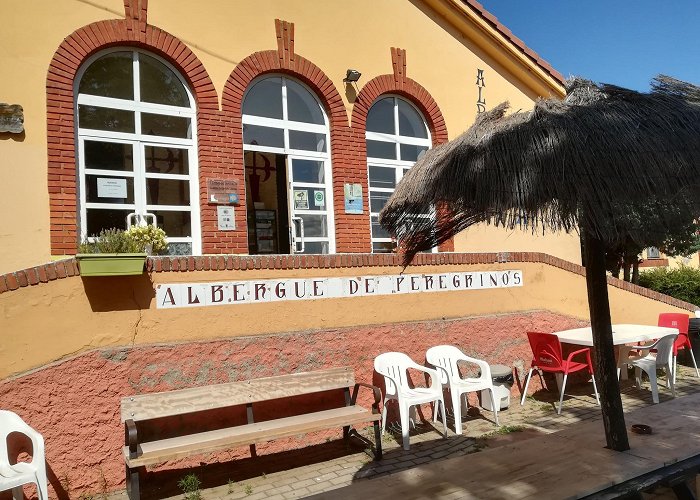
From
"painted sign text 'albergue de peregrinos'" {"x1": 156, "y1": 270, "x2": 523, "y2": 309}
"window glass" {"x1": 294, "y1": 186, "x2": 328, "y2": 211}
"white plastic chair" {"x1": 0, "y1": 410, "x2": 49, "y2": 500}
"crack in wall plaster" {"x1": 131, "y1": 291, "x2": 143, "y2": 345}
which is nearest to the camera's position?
"white plastic chair" {"x1": 0, "y1": 410, "x2": 49, "y2": 500}

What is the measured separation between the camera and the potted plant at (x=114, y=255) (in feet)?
15.6

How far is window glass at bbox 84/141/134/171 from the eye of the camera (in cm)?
577

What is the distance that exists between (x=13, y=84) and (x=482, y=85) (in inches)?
265

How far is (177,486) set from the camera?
4.84m

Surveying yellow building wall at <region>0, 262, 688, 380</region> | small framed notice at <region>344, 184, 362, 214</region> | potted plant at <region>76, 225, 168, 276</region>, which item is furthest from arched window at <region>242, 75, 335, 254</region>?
potted plant at <region>76, 225, 168, 276</region>

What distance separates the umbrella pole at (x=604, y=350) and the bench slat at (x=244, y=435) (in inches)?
87.3

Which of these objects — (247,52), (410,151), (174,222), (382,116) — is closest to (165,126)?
(174,222)

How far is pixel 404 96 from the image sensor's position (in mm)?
8023

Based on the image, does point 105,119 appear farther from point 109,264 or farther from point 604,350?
point 604,350

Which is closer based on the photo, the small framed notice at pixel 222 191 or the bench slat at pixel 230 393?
the bench slat at pixel 230 393

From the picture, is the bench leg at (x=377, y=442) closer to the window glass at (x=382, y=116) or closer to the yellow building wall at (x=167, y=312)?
the yellow building wall at (x=167, y=312)

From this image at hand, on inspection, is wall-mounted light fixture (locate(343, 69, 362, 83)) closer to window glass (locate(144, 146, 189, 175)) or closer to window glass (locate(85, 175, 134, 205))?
window glass (locate(144, 146, 189, 175))

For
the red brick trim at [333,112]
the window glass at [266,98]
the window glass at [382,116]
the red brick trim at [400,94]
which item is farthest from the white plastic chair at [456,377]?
the window glass at [266,98]

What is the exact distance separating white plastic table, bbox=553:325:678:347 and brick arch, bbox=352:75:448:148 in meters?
3.36
